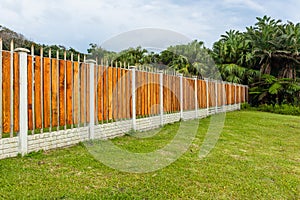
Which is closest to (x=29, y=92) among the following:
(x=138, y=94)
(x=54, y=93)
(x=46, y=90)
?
(x=46, y=90)

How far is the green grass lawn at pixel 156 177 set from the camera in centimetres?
300

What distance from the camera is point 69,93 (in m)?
4.87

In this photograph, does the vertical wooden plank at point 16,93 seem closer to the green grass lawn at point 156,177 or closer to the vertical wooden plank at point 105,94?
the green grass lawn at point 156,177

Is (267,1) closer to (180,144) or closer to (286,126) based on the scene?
(286,126)

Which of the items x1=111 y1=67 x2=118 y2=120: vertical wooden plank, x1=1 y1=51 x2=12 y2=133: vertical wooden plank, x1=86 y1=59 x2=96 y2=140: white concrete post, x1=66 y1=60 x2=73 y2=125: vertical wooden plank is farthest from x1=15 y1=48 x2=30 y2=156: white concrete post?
x1=111 y1=67 x2=118 y2=120: vertical wooden plank

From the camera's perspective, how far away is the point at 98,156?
4324 millimetres

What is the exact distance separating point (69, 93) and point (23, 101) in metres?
0.96

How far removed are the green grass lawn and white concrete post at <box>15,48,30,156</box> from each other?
0.22 meters

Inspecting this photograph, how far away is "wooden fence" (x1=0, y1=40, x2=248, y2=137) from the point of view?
3889mm

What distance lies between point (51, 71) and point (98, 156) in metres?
1.56

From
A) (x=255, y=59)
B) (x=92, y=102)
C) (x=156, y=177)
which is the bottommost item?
(x=156, y=177)

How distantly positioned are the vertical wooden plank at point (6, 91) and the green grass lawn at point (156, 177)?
0.51 m

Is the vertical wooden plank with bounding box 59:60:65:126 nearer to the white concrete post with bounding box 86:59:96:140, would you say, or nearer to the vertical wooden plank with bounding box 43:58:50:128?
the vertical wooden plank with bounding box 43:58:50:128

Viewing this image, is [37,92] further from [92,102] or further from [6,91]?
[92,102]
